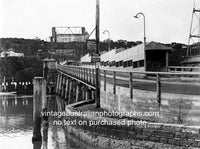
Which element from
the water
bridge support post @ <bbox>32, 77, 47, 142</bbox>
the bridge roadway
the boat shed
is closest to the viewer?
the bridge roadway

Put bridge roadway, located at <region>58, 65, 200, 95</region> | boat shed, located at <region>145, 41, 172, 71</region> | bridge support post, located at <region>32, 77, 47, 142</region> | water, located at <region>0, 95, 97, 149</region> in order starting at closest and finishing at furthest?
bridge roadway, located at <region>58, 65, 200, 95</region>, water, located at <region>0, 95, 97, 149</region>, bridge support post, located at <region>32, 77, 47, 142</region>, boat shed, located at <region>145, 41, 172, 71</region>

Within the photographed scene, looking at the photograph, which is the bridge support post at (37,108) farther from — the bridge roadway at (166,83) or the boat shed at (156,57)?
the boat shed at (156,57)

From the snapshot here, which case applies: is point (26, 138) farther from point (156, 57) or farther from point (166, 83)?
point (156, 57)

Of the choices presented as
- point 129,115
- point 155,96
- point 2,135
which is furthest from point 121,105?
point 2,135

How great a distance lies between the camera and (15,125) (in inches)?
833

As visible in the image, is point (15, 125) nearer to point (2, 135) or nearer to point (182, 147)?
point (2, 135)

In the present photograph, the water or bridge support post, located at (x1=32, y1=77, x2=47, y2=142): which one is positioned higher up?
bridge support post, located at (x1=32, y1=77, x2=47, y2=142)

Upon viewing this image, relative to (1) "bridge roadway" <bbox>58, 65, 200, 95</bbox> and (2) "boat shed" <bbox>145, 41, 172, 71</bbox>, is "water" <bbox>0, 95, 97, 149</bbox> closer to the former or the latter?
(1) "bridge roadway" <bbox>58, 65, 200, 95</bbox>

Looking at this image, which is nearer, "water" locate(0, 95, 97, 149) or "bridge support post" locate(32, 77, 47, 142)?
"water" locate(0, 95, 97, 149)

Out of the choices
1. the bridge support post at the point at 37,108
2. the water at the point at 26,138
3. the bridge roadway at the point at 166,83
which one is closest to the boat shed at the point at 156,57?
the bridge roadway at the point at 166,83

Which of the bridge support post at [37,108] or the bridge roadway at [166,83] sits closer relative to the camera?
the bridge roadway at [166,83]

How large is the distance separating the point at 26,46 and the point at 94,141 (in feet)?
375

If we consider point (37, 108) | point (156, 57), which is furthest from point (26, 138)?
point (156, 57)

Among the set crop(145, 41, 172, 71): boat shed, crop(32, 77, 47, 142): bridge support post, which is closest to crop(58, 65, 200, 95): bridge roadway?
crop(32, 77, 47, 142): bridge support post
